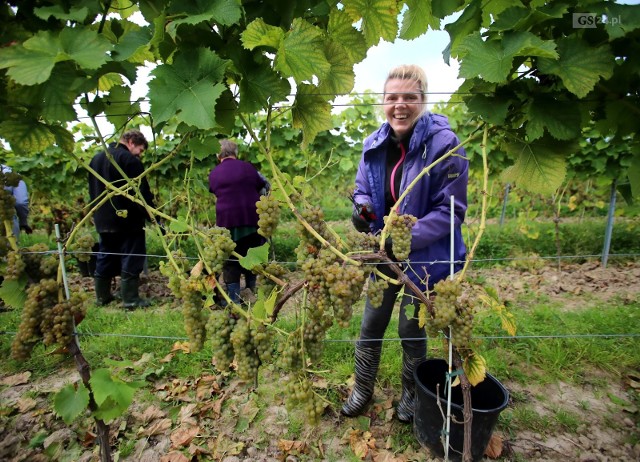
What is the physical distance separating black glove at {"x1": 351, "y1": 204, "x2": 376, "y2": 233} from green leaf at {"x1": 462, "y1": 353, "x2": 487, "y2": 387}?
0.83 meters

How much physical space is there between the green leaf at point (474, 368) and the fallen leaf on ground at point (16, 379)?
144 inches

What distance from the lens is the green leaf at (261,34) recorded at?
44.8 inches

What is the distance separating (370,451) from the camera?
2.45 m

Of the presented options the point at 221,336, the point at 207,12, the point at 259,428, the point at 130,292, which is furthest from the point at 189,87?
the point at 130,292

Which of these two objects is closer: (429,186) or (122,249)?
(429,186)

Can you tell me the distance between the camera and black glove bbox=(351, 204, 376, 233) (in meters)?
2.02

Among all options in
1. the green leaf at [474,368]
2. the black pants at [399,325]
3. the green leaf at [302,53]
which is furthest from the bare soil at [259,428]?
the green leaf at [302,53]

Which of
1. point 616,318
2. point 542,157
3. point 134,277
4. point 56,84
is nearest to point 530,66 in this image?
point 542,157

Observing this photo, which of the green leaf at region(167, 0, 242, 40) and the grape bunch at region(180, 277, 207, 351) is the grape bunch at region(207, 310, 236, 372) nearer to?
the grape bunch at region(180, 277, 207, 351)

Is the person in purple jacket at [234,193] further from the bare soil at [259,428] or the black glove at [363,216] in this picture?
the black glove at [363,216]

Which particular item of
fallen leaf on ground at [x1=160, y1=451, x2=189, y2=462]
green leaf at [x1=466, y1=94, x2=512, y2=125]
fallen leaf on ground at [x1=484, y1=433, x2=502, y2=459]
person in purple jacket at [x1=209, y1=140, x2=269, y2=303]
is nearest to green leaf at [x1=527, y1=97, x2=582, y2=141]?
green leaf at [x1=466, y1=94, x2=512, y2=125]

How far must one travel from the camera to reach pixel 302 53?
1.21 metres

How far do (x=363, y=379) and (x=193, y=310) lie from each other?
61.1 inches

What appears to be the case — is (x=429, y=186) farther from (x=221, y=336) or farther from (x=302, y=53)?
(x=221, y=336)
